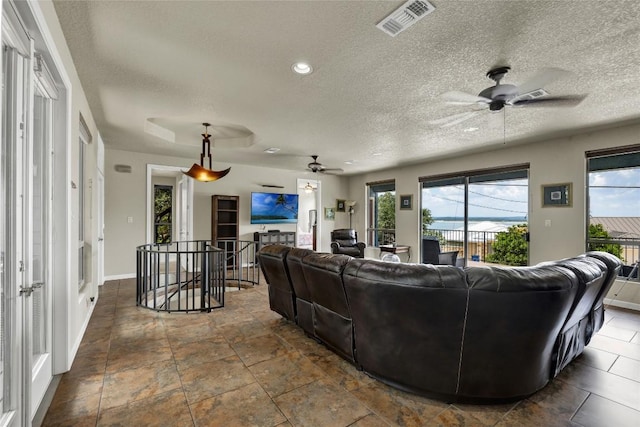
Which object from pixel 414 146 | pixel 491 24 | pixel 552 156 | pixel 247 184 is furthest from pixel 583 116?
pixel 247 184

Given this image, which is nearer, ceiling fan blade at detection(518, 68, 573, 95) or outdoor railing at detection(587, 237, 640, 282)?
ceiling fan blade at detection(518, 68, 573, 95)

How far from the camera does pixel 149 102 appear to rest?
3463mm

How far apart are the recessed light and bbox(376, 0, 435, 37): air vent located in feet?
2.49

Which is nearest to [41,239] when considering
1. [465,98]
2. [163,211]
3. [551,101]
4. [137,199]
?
[465,98]

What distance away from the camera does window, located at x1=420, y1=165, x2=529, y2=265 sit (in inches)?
217

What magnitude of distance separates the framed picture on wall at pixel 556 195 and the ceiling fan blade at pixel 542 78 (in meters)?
3.09

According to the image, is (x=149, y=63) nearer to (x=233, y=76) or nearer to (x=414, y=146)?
(x=233, y=76)

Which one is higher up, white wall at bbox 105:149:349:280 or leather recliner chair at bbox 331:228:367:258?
white wall at bbox 105:149:349:280

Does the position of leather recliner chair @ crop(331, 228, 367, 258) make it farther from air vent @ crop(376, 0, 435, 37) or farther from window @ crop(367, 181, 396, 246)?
air vent @ crop(376, 0, 435, 37)

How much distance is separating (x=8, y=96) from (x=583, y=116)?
556 centimetres

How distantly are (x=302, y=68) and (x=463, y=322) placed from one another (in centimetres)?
237

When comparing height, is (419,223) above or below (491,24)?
below

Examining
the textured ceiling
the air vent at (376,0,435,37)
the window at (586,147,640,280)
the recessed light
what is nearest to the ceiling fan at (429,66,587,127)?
the textured ceiling

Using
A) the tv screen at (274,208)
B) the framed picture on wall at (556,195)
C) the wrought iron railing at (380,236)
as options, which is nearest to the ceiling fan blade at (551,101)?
the framed picture on wall at (556,195)
